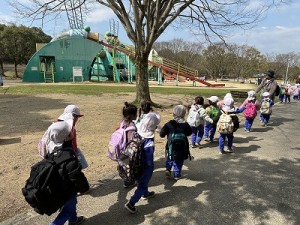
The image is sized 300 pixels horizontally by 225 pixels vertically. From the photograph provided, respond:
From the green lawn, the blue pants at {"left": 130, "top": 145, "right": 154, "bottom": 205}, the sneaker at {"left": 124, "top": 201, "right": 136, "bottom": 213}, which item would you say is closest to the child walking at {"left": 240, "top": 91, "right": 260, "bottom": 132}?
the blue pants at {"left": 130, "top": 145, "right": 154, "bottom": 205}

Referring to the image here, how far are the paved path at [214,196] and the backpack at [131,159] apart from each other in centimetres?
49

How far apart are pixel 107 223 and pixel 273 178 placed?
2.86 m

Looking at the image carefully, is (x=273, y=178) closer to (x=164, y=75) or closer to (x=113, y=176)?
(x=113, y=176)

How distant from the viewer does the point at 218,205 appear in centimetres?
358

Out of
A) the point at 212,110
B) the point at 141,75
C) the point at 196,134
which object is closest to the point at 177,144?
the point at 196,134

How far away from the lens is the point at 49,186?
258cm

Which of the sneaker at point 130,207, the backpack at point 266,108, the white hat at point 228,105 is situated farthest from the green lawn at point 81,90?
the sneaker at point 130,207

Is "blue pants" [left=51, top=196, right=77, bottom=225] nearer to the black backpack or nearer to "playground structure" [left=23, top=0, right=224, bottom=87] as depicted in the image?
the black backpack

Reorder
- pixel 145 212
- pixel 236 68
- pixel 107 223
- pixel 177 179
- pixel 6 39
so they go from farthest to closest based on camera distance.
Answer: pixel 236 68
pixel 6 39
pixel 177 179
pixel 145 212
pixel 107 223

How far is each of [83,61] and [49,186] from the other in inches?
1183

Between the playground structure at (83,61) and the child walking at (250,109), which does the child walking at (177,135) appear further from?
the playground structure at (83,61)

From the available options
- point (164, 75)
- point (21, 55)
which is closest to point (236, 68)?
point (164, 75)

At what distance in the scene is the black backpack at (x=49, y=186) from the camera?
2562 millimetres

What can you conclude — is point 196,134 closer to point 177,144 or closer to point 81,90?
point 177,144
